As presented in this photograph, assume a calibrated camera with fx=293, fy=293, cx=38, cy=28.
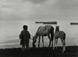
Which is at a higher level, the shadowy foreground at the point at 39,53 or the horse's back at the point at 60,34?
the horse's back at the point at 60,34

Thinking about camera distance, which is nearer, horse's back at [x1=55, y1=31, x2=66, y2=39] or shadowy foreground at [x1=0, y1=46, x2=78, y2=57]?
shadowy foreground at [x1=0, y1=46, x2=78, y2=57]

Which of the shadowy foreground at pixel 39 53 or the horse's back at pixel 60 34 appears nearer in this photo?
the shadowy foreground at pixel 39 53

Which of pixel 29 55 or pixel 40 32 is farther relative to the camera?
pixel 40 32

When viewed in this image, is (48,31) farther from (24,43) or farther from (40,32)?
(24,43)

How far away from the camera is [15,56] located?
15461 millimetres

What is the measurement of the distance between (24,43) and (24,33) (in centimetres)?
60

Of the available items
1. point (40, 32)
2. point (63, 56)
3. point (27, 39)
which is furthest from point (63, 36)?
point (40, 32)

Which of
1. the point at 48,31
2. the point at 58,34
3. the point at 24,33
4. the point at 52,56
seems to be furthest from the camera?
the point at 48,31

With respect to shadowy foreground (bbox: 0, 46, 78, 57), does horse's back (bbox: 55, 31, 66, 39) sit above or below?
above

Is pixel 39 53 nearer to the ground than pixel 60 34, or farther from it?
nearer to the ground

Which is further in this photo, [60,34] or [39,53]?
[60,34]

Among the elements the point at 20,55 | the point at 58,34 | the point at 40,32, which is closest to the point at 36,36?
the point at 40,32

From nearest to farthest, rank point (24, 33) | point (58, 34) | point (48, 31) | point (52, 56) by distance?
point (52, 56), point (24, 33), point (58, 34), point (48, 31)

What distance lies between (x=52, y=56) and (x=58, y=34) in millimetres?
4039
